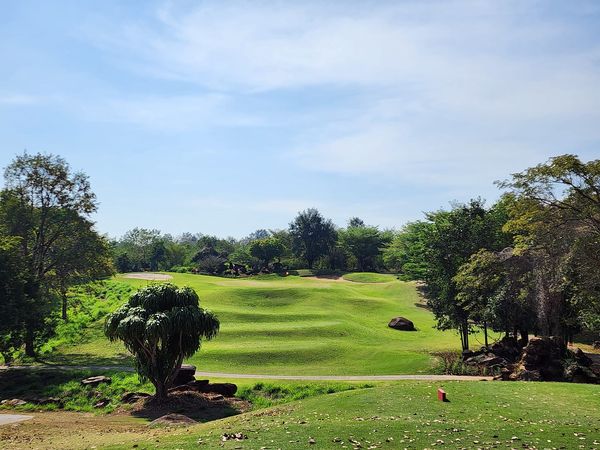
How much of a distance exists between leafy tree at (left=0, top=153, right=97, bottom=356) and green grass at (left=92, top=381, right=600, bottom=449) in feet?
103

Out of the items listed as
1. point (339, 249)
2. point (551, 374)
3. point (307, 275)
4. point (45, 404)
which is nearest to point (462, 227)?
point (551, 374)

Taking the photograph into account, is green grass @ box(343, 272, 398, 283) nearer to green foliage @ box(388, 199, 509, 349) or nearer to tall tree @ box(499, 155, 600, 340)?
green foliage @ box(388, 199, 509, 349)

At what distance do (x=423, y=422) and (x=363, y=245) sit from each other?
10281 cm

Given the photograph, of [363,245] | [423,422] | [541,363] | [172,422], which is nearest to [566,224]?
[541,363]

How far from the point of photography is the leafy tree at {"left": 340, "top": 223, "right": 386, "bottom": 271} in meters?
119

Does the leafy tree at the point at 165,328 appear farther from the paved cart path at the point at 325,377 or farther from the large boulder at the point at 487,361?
the large boulder at the point at 487,361

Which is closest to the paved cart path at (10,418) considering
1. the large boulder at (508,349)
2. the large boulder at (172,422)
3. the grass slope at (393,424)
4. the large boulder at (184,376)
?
the grass slope at (393,424)

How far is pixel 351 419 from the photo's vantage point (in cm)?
1773

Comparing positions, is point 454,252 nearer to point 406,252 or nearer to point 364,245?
point 406,252

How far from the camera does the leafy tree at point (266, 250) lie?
109181 millimetres

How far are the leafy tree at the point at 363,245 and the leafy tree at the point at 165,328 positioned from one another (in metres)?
92.1

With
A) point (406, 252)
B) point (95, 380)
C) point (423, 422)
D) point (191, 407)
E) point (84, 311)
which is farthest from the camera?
point (406, 252)

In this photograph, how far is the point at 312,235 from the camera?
11819 centimetres

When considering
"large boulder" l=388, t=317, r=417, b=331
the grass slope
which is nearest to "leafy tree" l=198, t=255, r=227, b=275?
"large boulder" l=388, t=317, r=417, b=331
